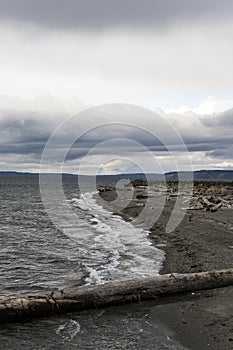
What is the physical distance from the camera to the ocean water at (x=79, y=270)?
907 centimetres

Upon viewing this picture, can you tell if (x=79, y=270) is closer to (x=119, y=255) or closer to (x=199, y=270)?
(x=119, y=255)

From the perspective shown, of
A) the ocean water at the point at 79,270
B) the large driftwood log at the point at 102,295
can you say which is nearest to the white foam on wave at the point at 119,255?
the ocean water at the point at 79,270

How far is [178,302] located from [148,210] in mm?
28902

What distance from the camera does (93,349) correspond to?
27.9ft

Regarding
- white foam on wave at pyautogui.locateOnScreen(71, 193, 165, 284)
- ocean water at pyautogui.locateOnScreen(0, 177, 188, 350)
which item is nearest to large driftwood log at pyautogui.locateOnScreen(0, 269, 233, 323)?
ocean water at pyautogui.locateOnScreen(0, 177, 188, 350)

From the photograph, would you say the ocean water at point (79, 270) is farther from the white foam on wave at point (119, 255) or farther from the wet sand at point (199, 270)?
the wet sand at point (199, 270)

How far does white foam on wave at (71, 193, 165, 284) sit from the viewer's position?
1564 cm

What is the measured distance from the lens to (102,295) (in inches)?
431

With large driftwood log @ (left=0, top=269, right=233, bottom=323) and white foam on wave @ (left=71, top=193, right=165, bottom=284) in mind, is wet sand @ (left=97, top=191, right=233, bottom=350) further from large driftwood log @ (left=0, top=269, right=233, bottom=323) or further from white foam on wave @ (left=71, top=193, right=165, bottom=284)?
white foam on wave @ (left=71, top=193, right=165, bottom=284)

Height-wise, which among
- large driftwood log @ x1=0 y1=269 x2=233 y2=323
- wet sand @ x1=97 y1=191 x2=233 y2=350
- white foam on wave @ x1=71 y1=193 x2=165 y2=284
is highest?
large driftwood log @ x1=0 y1=269 x2=233 y2=323

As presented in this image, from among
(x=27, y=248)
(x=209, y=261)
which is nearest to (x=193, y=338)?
(x=209, y=261)

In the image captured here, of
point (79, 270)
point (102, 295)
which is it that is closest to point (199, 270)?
point (79, 270)

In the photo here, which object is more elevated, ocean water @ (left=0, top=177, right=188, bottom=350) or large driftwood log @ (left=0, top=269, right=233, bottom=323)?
large driftwood log @ (left=0, top=269, right=233, bottom=323)

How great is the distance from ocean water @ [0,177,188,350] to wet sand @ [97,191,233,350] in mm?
517
